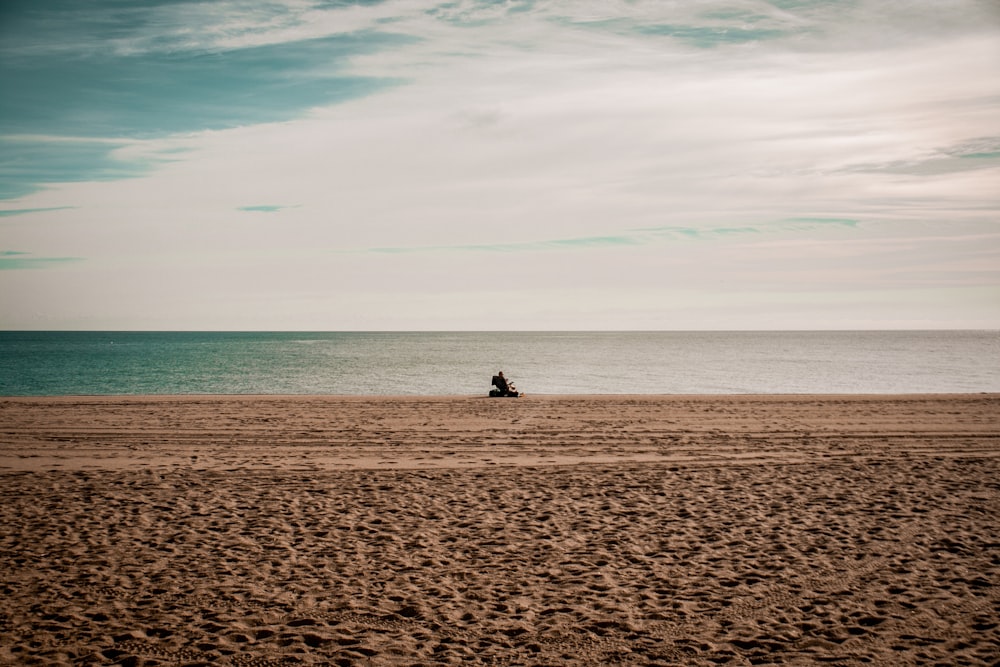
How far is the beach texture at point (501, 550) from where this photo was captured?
6270mm

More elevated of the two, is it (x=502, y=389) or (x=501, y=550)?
(x=502, y=389)

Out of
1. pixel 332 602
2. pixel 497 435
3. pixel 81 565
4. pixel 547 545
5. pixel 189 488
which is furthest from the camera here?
pixel 497 435

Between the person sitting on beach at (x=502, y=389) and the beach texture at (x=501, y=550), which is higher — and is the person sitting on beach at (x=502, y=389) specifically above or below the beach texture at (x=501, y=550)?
above

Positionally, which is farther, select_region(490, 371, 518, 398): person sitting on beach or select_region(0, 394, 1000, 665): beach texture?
select_region(490, 371, 518, 398): person sitting on beach

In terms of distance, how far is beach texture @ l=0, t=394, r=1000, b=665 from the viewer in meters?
6.27

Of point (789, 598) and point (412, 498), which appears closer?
point (789, 598)

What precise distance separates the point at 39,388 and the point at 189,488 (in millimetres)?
38587

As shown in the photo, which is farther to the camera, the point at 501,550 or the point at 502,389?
the point at 502,389

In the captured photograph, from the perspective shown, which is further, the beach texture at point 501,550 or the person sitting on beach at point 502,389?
the person sitting on beach at point 502,389

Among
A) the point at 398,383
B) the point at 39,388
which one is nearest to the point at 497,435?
the point at 398,383

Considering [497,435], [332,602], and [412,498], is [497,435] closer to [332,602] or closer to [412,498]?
[412,498]

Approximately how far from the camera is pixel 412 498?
1128 cm

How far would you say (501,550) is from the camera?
8.67 metres

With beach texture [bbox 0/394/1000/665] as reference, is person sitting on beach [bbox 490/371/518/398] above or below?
above
